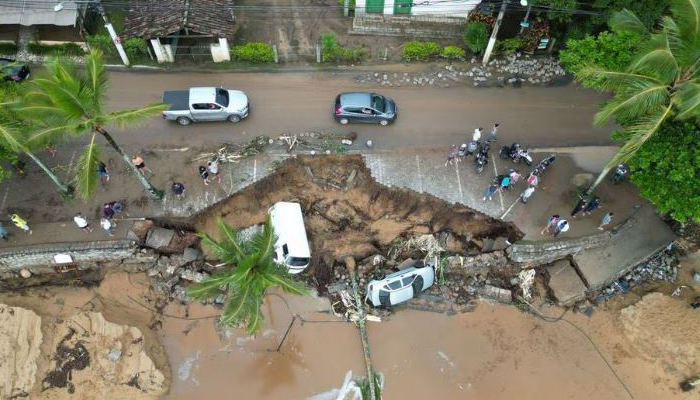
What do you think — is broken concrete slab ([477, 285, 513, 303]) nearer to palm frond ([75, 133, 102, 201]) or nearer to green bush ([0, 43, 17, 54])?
palm frond ([75, 133, 102, 201])

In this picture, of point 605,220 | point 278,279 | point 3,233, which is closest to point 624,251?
point 605,220

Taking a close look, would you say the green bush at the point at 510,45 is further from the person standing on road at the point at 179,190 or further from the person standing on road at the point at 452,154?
the person standing on road at the point at 179,190

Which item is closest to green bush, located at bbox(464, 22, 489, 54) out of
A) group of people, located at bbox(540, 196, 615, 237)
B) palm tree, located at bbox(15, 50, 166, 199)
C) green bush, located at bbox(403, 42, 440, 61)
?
green bush, located at bbox(403, 42, 440, 61)

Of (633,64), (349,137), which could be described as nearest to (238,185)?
(349,137)

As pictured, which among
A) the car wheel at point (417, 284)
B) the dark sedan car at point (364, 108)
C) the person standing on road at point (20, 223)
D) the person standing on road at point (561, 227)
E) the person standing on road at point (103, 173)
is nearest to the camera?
the person standing on road at point (20, 223)

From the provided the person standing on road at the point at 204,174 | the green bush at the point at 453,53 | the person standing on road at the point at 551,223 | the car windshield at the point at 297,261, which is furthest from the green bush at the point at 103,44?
the person standing on road at the point at 551,223

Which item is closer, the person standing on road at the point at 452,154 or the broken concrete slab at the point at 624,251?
the broken concrete slab at the point at 624,251

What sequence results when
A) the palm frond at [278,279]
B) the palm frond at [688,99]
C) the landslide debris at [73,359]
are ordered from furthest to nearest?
1. the landslide debris at [73,359]
2. the palm frond at [278,279]
3. the palm frond at [688,99]

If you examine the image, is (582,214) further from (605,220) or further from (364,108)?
(364,108)

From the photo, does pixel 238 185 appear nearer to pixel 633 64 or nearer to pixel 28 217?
pixel 28 217

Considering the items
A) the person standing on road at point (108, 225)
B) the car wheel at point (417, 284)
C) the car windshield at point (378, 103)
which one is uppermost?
the car windshield at point (378, 103)
